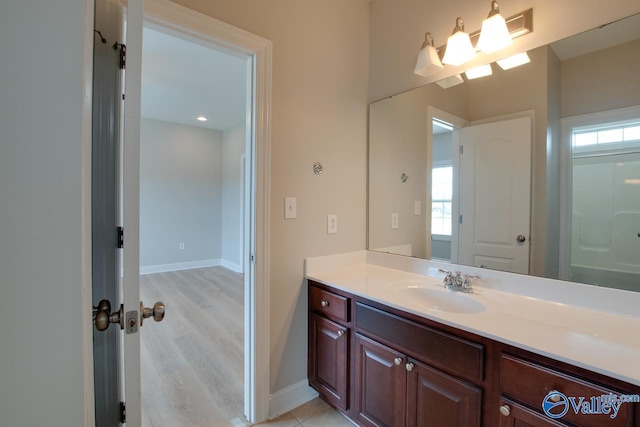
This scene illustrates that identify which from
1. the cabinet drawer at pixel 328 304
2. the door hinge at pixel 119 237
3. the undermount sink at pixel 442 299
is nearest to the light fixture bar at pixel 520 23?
the undermount sink at pixel 442 299

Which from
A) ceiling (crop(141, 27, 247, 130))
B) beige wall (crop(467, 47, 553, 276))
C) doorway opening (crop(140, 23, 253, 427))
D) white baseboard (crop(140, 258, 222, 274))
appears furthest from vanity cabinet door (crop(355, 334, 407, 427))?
white baseboard (crop(140, 258, 222, 274))

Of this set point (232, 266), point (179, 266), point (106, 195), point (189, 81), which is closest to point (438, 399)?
point (106, 195)

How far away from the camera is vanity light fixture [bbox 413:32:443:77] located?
5.47ft

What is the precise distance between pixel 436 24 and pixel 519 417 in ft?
6.49

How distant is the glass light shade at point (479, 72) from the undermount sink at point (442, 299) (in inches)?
46.6

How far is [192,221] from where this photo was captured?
5582 millimetres

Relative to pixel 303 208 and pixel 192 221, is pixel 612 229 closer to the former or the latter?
pixel 303 208

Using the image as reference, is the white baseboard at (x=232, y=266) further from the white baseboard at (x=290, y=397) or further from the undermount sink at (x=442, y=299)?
the undermount sink at (x=442, y=299)

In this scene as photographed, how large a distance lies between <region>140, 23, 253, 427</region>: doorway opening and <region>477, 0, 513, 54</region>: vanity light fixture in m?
1.24

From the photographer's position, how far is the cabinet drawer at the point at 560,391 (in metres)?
0.79

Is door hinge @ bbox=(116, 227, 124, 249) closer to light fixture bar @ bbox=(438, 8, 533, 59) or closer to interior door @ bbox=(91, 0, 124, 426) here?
interior door @ bbox=(91, 0, 124, 426)

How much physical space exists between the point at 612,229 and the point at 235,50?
6.43 ft

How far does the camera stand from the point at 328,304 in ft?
5.54

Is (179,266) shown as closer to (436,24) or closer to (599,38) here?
(436,24)
